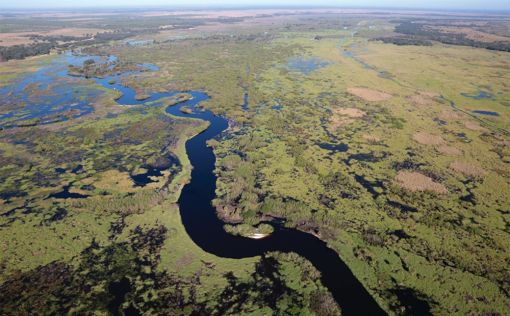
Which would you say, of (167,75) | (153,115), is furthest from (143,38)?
(153,115)

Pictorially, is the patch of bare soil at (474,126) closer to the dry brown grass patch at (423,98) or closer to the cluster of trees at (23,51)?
the dry brown grass patch at (423,98)

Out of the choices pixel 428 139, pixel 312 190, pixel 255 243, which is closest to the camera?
pixel 255 243

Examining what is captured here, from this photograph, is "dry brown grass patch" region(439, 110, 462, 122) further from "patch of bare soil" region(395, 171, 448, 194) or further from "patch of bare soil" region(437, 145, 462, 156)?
"patch of bare soil" region(395, 171, 448, 194)

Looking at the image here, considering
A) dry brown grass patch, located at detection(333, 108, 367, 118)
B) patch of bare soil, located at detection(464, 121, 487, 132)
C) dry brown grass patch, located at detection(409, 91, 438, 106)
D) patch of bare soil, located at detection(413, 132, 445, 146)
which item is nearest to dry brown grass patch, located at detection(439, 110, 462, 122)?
patch of bare soil, located at detection(464, 121, 487, 132)

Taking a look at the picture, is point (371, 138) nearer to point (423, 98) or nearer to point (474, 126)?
point (474, 126)

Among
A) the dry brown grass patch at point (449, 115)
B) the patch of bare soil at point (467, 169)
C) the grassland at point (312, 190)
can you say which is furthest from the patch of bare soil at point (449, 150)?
the dry brown grass patch at point (449, 115)

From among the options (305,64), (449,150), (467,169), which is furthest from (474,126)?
(305,64)

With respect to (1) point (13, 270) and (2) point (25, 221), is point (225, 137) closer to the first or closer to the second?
(2) point (25, 221)
